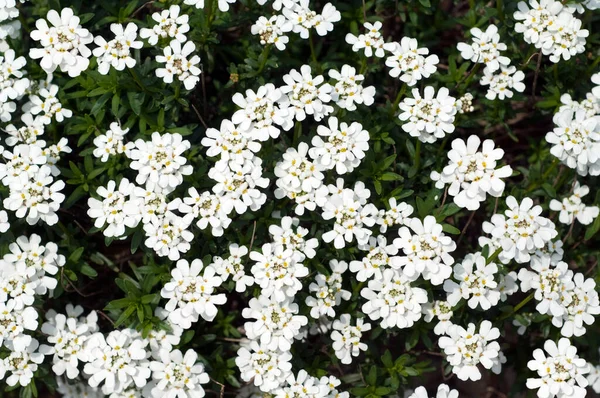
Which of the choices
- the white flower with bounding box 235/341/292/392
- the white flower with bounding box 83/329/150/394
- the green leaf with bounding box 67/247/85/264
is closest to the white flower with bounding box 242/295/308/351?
the white flower with bounding box 235/341/292/392

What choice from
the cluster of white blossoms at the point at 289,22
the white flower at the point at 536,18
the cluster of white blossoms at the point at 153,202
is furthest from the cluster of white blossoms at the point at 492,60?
the cluster of white blossoms at the point at 153,202

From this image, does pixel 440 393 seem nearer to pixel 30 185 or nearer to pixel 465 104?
pixel 465 104

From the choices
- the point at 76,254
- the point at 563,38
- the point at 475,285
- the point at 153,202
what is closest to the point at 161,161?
the point at 153,202

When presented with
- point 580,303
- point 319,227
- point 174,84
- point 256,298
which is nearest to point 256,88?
point 174,84

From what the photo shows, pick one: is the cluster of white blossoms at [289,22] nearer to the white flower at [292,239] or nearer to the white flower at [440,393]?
the white flower at [292,239]

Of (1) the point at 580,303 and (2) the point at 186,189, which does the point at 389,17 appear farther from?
(1) the point at 580,303

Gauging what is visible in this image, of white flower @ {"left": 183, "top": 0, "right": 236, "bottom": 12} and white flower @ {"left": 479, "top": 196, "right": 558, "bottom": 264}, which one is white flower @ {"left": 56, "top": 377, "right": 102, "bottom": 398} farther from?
white flower @ {"left": 479, "top": 196, "right": 558, "bottom": 264}

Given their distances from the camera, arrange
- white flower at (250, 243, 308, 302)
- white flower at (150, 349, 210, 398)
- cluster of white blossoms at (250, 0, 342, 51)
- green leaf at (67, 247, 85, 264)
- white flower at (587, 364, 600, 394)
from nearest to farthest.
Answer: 1. white flower at (250, 243, 308, 302)
2. white flower at (150, 349, 210, 398)
3. cluster of white blossoms at (250, 0, 342, 51)
4. green leaf at (67, 247, 85, 264)
5. white flower at (587, 364, 600, 394)
